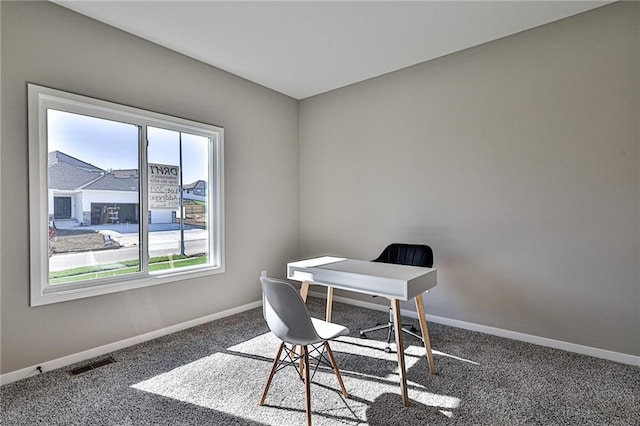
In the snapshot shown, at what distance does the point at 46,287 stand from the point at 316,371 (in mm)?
2210

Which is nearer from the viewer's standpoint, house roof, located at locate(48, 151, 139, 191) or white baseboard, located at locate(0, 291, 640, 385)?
white baseboard, located at locate(0, 291, 640, 385)

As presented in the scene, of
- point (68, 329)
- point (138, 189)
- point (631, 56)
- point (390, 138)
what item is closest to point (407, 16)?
point (390, 138)

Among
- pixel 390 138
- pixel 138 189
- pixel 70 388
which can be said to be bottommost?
pixel 70 388

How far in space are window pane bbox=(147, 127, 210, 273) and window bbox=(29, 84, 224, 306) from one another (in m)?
0.01

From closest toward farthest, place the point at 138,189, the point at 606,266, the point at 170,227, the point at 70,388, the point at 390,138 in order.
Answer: the point at 70,388, the point at 606,266, the point at 138,189, the point at 170,227, the point at 390,138

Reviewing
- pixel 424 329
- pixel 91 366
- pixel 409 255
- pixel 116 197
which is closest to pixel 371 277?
pixel 424 329

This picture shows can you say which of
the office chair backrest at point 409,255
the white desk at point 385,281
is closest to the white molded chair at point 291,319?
the white desk at point 385,281

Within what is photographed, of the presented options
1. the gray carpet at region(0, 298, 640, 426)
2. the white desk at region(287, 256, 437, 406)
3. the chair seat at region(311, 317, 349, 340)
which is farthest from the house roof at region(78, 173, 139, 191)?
the chair seat at region(311, 317, 349, 340)

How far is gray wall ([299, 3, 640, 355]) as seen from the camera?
2742 mm

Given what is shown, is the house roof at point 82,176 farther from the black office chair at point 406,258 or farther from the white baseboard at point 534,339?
the white baseboard at point 534,339

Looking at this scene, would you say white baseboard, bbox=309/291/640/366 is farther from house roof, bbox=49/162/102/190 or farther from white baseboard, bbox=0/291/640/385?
house roof, bbox=49/162/102/190

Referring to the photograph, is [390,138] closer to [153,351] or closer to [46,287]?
[153,351]

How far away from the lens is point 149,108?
3285 mm

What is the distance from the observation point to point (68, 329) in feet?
9.00
